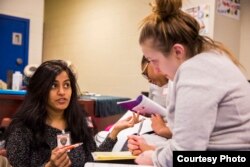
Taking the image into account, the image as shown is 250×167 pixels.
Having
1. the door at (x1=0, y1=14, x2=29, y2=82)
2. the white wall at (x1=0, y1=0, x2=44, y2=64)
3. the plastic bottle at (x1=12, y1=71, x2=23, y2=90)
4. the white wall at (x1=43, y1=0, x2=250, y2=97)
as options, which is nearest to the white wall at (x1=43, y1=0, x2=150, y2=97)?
the white wall at (x1=43, y1=0, x2=250, y2=97)

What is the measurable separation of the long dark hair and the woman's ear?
0.97 m

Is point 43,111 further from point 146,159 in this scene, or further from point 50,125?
point 146,159

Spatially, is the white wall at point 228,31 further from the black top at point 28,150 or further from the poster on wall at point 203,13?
the black top at point 28,150

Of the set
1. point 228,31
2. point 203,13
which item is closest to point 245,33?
point 228,31

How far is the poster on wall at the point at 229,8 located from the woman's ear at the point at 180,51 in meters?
2.56

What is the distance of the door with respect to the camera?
178 inches

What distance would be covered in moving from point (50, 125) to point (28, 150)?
0.58 feet

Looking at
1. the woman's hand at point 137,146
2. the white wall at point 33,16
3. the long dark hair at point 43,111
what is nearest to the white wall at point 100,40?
the white wall at point 33,16

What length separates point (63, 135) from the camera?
1712mm

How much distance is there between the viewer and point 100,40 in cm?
502

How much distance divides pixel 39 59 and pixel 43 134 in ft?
10.5

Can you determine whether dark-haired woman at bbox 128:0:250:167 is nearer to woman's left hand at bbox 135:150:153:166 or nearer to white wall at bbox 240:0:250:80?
woman's left hand at bbox 135:150:153:166

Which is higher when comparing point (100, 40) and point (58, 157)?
point (100, 40)

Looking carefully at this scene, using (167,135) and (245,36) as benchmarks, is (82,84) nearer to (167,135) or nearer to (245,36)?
(245,36)
